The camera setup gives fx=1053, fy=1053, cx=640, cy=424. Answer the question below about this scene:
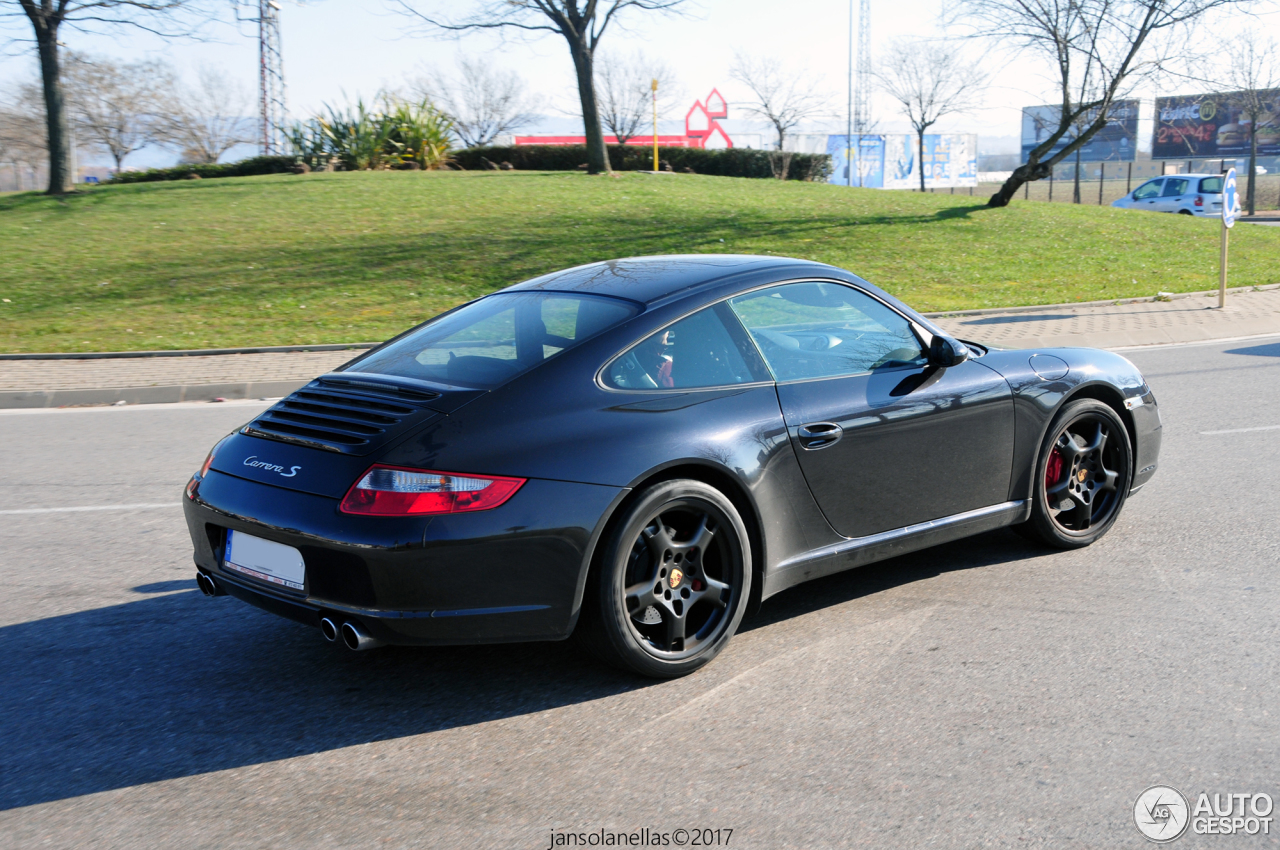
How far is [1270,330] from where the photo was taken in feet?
44.1

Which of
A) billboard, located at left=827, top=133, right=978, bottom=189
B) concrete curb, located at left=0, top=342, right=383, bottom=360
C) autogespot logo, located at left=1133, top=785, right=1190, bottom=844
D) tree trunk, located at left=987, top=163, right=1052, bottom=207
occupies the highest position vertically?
billboard, located at left=827, top=133, right=978, bottom=189

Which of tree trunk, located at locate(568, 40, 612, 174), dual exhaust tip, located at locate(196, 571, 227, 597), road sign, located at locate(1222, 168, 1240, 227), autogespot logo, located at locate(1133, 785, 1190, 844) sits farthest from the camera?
tree trunk, located at locate(568, 40, 612, 174)

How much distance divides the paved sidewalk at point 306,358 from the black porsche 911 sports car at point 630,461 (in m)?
3.54

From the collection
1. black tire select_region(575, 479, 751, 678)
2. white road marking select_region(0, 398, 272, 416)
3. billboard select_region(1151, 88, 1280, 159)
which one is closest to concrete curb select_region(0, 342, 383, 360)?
white road marking select_region(0, 398, 272, 416)

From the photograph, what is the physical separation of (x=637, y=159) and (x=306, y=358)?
24378mm

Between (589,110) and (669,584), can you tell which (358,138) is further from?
(669,584)

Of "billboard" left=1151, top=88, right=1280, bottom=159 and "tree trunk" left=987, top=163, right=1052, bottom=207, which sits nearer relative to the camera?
"tree trunk" left=987, top=163, right=1052, bottom=207

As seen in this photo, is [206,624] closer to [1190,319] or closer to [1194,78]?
[1190,319]

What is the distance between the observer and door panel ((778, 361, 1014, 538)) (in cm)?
407

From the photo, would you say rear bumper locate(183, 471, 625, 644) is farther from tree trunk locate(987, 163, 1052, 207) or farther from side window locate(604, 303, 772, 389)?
tree trunk locate(987, 163, 1052, 207)

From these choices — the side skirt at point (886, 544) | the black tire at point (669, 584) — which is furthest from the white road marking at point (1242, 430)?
the black tire at point (669, 584)

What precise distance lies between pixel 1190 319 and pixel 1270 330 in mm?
1079

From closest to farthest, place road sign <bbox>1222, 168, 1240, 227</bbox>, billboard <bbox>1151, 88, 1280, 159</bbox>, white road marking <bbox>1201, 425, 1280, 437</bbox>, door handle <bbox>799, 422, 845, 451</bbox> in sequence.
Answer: door handle <bbox>799, 422, 845, 451</bbox>
white road marking <bbox>1201, 425, 1280, 437</bbox>
road sign <bbox>1222, 168, 1240, 227</bbox>
billboard <bbox>1151, 88, 1280, 159</bbox>

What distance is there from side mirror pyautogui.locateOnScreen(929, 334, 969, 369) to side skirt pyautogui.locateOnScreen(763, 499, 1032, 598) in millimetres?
662
